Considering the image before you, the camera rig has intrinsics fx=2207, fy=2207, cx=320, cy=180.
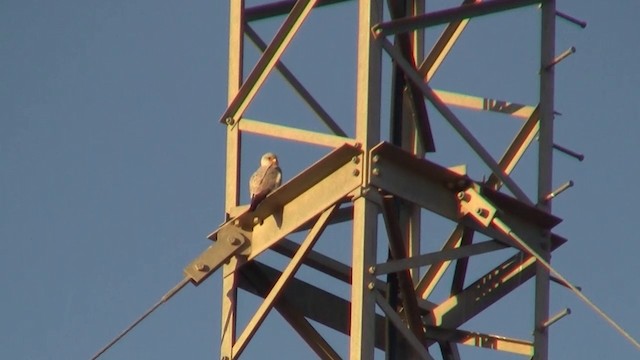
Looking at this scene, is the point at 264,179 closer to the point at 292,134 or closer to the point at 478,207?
the point at 292,134

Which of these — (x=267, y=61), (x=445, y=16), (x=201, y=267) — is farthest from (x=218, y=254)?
(x=445, y=16)

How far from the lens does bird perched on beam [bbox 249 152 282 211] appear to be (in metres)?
19.9

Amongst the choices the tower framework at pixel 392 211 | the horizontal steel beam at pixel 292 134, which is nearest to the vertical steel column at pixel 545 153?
the tower framework at pixel 392 211

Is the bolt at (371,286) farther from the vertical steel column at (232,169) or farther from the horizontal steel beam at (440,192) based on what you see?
the vertical steel column at (232,169)

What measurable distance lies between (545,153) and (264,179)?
270cm

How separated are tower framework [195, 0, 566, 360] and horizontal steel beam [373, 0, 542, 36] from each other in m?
0.01

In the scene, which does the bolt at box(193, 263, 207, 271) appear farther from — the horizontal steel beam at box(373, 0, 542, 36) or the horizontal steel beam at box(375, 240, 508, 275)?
the horizontal steel beam at box(373, 0, 542, 36)

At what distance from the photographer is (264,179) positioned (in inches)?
800

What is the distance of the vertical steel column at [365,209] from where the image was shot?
18.1 meters

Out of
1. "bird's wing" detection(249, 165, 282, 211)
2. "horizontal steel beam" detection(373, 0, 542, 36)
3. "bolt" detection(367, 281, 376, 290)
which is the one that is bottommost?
"bolt" detection(367, 281, 376, 290)

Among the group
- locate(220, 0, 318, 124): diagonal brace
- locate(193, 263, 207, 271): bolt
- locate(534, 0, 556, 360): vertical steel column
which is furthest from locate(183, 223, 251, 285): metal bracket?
locate(534, 0, 556, 360): vertical steel column

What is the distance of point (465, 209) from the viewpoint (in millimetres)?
19797

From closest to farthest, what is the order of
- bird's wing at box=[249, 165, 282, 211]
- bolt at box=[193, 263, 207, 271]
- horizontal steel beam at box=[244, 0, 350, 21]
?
bird's wing at box=[249, 165, 282, 211] → bolt at box=[193, 263, 207, 271] → horizontal steel beam at box=[244, 0, 350, 21]

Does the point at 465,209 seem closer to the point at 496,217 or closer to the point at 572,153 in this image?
the point at 496,217
